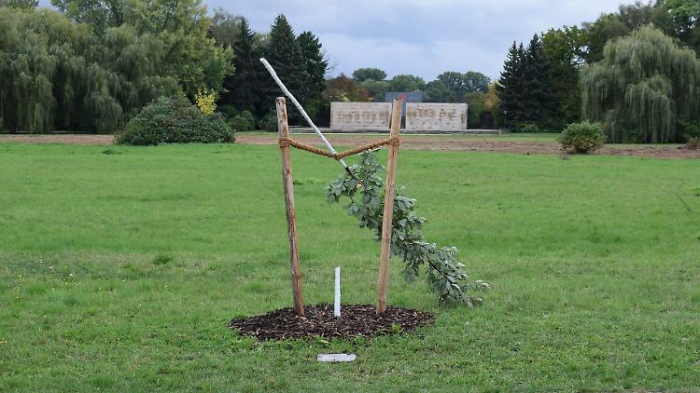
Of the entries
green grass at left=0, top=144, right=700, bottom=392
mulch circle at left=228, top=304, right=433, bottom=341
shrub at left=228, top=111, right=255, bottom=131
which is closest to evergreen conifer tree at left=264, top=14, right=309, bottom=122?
shrub at left=228, top=111, right=255, bottom=131

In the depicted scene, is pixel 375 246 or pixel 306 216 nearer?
pixel 375 246

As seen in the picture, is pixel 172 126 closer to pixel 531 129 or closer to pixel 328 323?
pixel 328 323

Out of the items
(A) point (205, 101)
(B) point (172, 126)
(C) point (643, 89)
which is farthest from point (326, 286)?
(A) point (205, 101)

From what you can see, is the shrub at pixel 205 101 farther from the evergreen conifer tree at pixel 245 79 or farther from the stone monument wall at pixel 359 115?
the stone monument wall at pixel 359 115

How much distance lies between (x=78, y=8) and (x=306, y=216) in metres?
57.9

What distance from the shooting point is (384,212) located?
289 inches

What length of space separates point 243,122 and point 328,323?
5923 centimetres

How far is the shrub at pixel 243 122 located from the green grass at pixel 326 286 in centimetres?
4447

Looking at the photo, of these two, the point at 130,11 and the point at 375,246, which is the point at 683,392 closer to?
the point at 375,246

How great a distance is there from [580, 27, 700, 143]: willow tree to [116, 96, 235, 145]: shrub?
59.0ft

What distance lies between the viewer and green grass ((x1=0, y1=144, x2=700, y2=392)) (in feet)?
19.8

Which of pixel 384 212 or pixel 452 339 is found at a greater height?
pixel 384 212

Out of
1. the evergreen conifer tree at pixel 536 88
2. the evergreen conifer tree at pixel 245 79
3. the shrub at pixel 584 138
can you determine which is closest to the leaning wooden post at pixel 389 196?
the shrub at pixel 584 138

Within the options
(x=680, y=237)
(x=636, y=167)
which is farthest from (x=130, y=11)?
(x=680, y=237)
